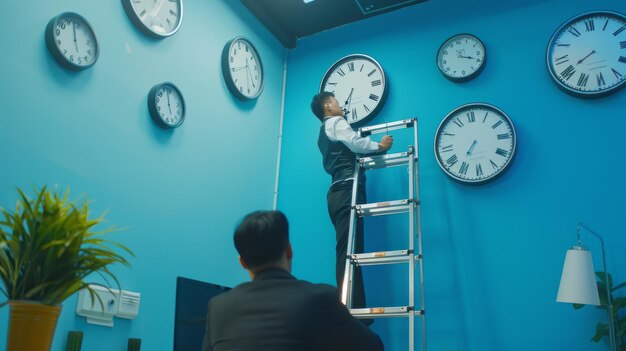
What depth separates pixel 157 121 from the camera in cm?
340

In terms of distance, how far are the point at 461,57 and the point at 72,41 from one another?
255 cm

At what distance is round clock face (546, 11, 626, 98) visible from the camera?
11.7 feet

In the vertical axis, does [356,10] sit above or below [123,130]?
above

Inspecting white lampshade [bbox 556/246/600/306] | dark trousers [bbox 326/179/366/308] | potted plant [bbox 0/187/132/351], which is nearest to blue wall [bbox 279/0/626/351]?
dark trousers [bbox 326/179/366/308]

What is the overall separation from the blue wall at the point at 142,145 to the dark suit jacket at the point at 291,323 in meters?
1.45

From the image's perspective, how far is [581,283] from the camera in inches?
112

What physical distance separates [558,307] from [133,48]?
2.87 m

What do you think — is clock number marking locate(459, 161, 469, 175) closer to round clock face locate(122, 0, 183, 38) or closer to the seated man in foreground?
round clock face locate(122, 0, 183, 38)

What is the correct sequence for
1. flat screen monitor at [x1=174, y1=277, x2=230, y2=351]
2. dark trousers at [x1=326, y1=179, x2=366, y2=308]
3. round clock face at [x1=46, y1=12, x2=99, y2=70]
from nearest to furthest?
flat screen monitor at [x1=174, y1=277, x2=230, y2=351] → round clock face at [x1=46, y1=12, x2=99, y2=70] → dark trousers at [x1=326, y1=179, x2=366, y2=308]

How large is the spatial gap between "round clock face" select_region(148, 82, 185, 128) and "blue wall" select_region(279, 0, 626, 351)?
1.22 m

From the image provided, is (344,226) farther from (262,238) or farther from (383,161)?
(262,238)

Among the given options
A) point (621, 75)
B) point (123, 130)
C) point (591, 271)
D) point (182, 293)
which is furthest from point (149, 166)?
point (621, 75)

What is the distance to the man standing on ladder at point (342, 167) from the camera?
12.0ft

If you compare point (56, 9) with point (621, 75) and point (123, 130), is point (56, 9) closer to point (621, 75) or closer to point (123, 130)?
point (123, 130)
